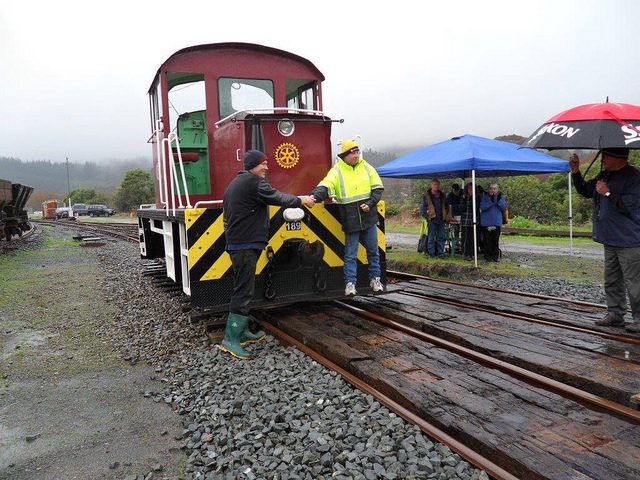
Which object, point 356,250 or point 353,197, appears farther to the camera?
point 356,250

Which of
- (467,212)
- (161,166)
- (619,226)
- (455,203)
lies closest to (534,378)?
(619,226)

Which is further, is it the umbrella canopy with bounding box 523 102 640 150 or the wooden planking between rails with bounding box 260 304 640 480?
the umbrella canopy with bounding box 523 102 640 150

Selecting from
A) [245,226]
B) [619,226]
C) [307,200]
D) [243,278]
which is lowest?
[243,278]

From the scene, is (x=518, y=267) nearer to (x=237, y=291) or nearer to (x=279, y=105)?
(x=279, y=105)

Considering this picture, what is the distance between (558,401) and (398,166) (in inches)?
326

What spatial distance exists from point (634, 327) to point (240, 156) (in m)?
4.28

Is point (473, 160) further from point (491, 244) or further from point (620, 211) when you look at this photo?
point (620, 211)

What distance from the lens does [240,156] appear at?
5.67 meters

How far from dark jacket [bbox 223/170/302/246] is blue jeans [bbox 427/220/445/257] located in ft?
22.7

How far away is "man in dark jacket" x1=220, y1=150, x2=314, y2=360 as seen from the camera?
459 centimetres

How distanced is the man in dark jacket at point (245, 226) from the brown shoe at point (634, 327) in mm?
3198

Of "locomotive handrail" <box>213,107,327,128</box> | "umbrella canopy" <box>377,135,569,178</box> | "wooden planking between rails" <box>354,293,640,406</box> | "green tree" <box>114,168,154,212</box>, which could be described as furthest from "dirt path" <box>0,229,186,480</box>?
"green tree" <box>114,168,154,212</box>

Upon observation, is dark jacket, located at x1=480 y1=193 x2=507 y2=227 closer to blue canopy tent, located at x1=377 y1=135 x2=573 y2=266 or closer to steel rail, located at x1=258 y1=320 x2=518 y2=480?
blue canopy tent, located at x1=377 y1=135 x2=573 y2=266

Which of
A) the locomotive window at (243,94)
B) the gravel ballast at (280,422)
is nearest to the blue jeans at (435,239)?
the locomotive window at (243,94)
